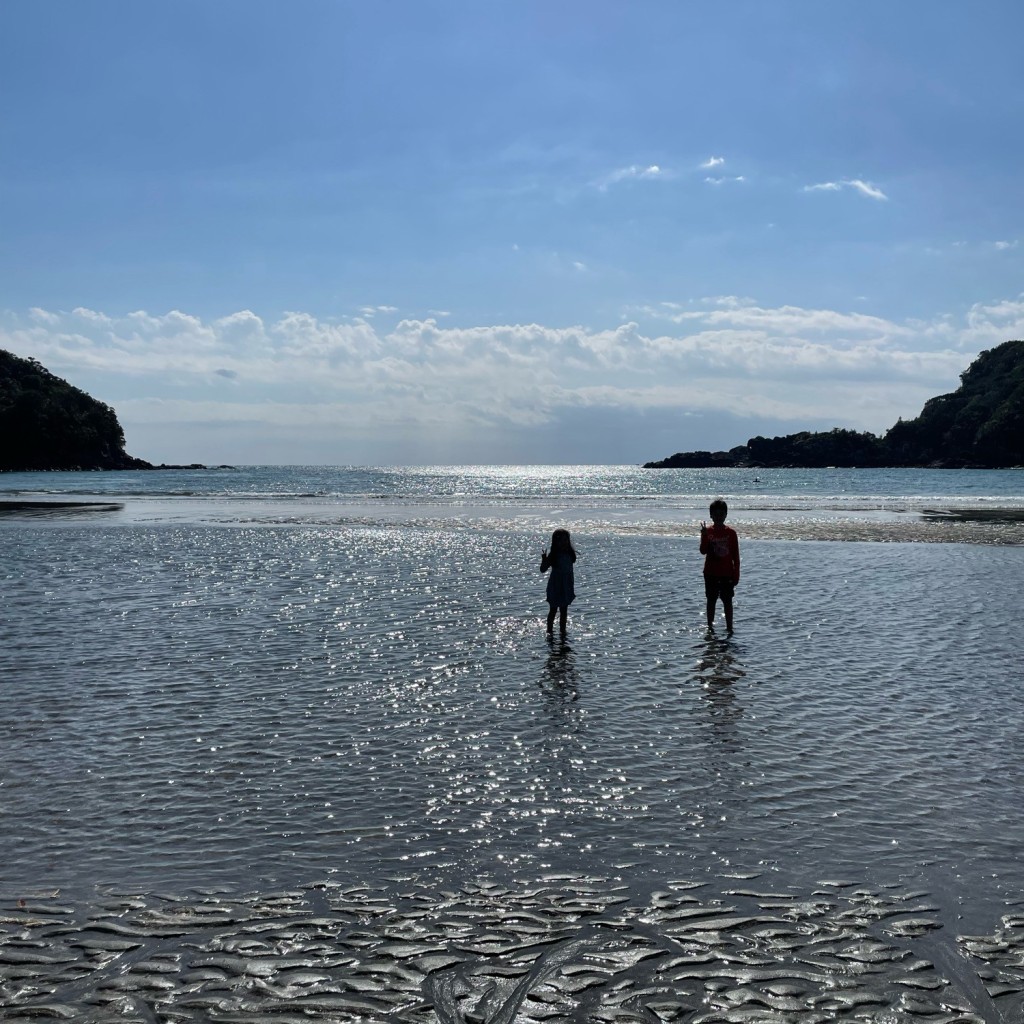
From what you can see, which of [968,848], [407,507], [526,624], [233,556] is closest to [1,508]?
[407,507]

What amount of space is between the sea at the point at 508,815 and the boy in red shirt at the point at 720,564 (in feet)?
2.56

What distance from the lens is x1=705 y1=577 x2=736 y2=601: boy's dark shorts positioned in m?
16.9

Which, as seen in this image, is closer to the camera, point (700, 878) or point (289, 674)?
point (700, 878)

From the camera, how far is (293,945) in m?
5.54

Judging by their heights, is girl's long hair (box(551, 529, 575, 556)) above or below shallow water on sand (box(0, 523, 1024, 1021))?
above

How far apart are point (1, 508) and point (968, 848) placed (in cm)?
6491

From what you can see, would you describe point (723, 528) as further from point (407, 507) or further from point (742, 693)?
point (407, 507)

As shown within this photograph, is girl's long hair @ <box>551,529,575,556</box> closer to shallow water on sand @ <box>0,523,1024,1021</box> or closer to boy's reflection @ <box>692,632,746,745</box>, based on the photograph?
shallow water on sand @ <box>0,523,1024,1021</box>

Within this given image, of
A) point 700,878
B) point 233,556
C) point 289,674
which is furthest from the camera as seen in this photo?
point 233,556

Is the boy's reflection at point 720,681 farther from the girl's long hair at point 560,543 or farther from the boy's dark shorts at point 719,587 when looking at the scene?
the girl's long hair at point 560,543

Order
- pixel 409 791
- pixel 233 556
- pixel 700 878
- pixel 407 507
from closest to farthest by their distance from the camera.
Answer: pixel 700 878, pixel 409 791, pixel 233 556, pixel 407 507

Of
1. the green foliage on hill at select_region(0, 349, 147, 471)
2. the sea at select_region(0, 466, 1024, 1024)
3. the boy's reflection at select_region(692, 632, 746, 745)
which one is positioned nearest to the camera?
the sea at select_region(0, 466, 1024, 1024)

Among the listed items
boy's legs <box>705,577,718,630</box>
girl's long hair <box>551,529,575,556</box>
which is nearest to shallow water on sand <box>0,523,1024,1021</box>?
boy's legs <box>705,577,718,630</box>

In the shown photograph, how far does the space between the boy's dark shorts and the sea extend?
0.85 m
